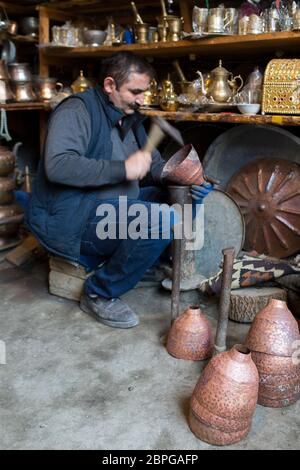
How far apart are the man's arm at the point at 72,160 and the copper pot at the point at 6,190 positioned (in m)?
1.29

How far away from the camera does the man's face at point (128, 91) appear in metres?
2.44

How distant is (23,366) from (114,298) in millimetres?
604

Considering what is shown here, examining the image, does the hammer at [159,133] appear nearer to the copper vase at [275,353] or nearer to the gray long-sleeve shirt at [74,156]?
the gray long-sleeve shirt at [74,156]

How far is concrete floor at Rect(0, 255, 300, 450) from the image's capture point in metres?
1.64

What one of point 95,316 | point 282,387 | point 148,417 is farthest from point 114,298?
point 282,387

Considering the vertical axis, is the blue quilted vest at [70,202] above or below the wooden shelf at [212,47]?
below

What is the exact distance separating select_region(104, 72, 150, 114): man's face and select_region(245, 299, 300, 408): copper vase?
4.19 feet

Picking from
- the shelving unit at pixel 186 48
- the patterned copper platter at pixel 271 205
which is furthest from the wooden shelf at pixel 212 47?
the patterned copper platter at pixel 271 205

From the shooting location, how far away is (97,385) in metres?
1.95

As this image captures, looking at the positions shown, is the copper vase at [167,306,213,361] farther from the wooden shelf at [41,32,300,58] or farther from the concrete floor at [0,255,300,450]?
the wooden shelf at [41,32,300,58]

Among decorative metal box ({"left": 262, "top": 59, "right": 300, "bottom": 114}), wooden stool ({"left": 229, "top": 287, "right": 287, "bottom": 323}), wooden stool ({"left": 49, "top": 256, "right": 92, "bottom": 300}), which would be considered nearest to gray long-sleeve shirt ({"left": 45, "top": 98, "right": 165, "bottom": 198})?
wooden stool ({"left": 49, "top": 256, "right": 92, "bottom": 300})

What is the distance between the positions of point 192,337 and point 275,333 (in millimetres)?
445
